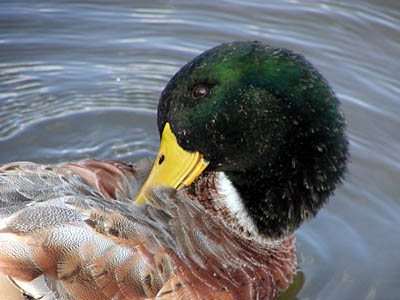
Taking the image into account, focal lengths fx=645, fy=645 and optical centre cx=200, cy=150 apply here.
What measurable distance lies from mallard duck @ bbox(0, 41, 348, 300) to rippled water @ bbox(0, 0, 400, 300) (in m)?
0.85

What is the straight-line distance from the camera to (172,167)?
3.73 m

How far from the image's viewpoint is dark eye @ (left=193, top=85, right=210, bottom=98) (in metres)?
3.56

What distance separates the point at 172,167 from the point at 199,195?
32cm

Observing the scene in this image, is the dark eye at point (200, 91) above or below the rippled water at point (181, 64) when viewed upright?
above

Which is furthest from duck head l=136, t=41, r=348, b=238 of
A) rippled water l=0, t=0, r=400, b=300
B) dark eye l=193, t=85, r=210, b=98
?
rippled water l=0, t=0, r=400, b=300

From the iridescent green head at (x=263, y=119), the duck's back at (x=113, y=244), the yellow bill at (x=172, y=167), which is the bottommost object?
the duck's back at (x=113, y=244)

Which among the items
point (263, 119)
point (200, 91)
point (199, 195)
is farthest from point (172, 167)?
point (263, 119)

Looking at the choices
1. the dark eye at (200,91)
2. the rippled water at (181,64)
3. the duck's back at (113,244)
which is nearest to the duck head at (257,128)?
the dark eye at (200,91)

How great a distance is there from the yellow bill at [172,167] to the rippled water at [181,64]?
128cm

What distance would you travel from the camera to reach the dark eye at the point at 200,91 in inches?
140

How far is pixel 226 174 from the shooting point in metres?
3.94

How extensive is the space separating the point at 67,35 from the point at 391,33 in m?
3.52

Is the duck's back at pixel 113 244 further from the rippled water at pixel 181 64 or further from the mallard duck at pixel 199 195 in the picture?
the rippled water at pixel 181 64

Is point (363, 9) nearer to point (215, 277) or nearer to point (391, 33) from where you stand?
point (391, 33)
